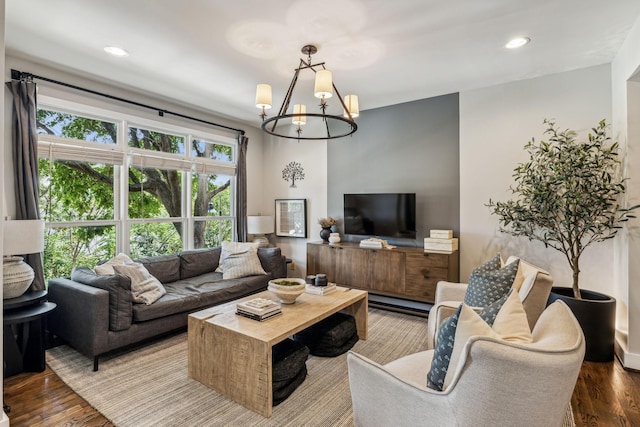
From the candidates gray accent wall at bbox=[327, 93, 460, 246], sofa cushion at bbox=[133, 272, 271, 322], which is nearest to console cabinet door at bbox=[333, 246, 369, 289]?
gray accent wall at bbox=[327, 93, 460, 246]

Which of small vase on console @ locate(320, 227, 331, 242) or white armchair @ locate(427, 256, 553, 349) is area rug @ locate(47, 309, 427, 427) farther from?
small vase on console @ locate(320, 227, 331, 242)

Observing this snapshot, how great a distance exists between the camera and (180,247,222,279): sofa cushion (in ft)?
13.3

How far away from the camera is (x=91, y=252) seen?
3.59 m

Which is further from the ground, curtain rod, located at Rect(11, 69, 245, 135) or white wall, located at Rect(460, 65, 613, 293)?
Answer: curtain rod, located at Rect(11, 69, 245, 135)

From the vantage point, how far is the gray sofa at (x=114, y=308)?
8.54 feet

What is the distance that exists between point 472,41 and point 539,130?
145 centimetres

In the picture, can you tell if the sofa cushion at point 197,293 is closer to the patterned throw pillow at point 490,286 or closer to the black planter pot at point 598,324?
the patterned throw pillow at point 490,286

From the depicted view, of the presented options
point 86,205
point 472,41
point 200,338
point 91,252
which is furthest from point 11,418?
point 472,41

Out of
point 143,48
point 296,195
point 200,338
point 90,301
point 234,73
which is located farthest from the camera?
point 296,195

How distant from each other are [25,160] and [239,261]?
233cm

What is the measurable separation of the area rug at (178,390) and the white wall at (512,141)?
155 centimetres

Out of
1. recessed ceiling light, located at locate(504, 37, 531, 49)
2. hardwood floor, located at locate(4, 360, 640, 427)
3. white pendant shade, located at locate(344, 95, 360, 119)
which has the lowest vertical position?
hardwood floor, located at locate(4, 360, 640, 427)

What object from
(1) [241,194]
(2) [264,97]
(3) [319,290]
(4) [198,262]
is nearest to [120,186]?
(4) [198,262]

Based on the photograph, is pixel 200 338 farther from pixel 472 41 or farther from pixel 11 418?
pixel 472 41
